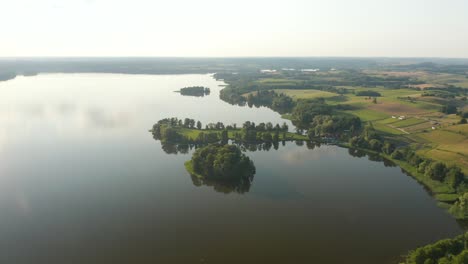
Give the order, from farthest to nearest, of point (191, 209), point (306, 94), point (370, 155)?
point (306, 94) → point (370, 155) → point (191, 209)

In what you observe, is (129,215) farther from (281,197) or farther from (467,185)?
(467,185)

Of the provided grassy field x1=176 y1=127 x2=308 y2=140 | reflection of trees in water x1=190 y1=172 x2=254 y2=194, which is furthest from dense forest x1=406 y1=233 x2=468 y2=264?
grassy field x1=176 y1=127 x2=308 y2=140

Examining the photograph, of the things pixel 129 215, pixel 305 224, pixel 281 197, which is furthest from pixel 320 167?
pixel 129 215

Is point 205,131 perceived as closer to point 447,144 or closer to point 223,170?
point 223,170

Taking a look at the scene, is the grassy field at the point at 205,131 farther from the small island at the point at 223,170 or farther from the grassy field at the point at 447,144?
Answer: the grassy field at the point at 447,144

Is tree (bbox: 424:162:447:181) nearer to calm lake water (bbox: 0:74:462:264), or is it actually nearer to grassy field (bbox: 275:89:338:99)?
calm lake water (bbox: 0:74:462:264)

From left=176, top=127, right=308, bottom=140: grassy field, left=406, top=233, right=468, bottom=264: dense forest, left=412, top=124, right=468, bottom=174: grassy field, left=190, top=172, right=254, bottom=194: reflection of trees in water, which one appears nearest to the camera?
left=406, top=233, right=468, bottom=264: dense forest

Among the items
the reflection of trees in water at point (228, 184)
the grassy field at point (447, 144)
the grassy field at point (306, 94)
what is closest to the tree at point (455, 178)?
the grassy field at point (447, 144)

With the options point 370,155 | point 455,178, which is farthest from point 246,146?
point 455,178
